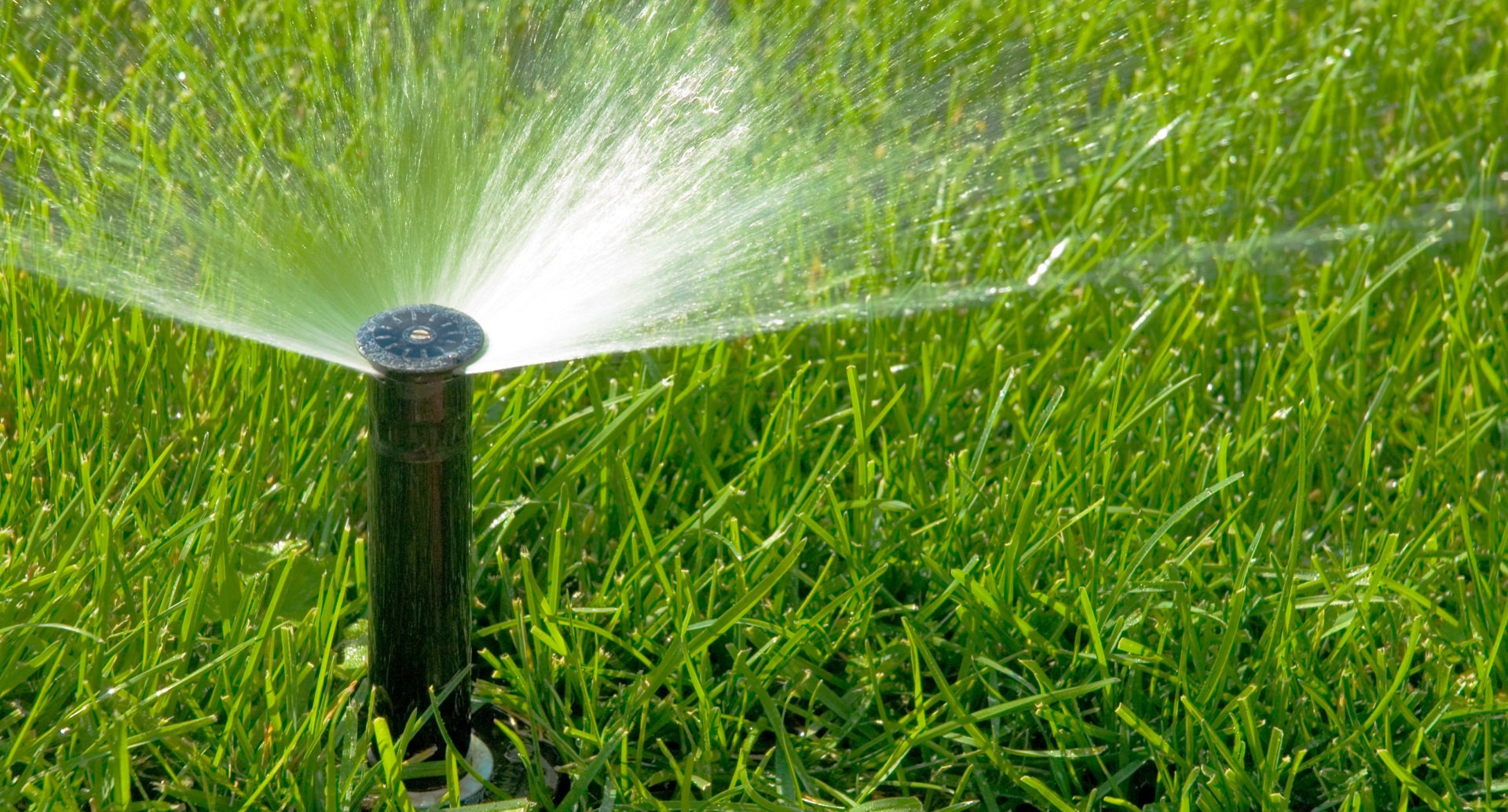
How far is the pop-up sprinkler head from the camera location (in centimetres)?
142

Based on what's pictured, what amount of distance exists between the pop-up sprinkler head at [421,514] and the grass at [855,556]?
80 mm

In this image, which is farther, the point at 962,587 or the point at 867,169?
the point at 867,169

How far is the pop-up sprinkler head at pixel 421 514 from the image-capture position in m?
1.42

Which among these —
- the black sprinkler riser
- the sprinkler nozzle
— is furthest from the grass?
the sprinkler nozzle

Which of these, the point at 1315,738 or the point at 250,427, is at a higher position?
the point at 250,427

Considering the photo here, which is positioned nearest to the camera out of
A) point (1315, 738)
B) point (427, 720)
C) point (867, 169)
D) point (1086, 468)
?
point (427, 720)

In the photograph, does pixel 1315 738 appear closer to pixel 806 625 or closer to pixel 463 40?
pixel 806 625

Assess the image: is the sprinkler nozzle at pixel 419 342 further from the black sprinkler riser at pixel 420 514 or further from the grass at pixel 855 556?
the grass at pixel 855 556

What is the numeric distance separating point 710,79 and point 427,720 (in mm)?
1171

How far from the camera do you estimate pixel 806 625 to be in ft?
5.98

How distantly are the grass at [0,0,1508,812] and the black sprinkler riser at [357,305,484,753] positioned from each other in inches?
3.0

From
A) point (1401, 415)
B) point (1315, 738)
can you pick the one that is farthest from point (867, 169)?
point (1315, 738)

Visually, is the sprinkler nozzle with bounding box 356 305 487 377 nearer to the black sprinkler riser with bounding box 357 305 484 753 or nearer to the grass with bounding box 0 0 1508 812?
the black sprinkler riser with bounding box 357 305 484 753

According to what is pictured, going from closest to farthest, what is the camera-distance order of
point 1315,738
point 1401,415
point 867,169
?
point 1315,738 → point 1401,415 → point 867,169
